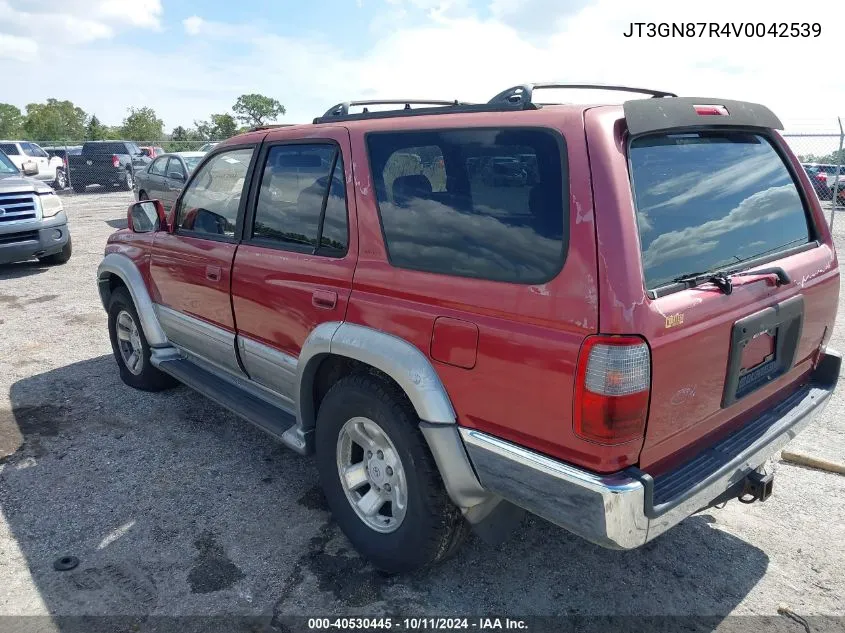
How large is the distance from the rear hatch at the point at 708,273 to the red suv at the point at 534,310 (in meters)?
0.01

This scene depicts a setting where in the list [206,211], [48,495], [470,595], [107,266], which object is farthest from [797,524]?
[107,266]

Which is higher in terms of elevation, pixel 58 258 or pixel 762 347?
pixel 762 347

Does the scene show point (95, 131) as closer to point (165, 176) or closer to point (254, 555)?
point (165, 176)

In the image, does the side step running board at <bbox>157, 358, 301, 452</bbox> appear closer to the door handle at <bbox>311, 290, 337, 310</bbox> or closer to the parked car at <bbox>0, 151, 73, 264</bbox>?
the door handle at <bbox>311, 290, 337, 310</bbox>

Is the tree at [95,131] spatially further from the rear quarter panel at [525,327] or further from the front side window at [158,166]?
the rear quarter panel at [525,327]

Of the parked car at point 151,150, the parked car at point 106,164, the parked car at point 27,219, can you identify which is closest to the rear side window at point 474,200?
the parked car at point 27,219

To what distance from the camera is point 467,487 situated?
2.44m

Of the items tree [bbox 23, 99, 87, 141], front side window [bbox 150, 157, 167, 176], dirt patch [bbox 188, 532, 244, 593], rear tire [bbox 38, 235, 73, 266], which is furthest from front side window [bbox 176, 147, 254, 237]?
tree [bbox 23, 99, 87, 141]

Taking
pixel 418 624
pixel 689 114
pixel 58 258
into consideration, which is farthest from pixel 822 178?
pixel 418 624

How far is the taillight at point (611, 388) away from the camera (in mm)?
1977

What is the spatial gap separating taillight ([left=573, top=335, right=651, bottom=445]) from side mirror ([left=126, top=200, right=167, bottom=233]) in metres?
3.36

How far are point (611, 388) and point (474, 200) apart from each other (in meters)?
0.86

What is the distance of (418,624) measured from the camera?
2578mm

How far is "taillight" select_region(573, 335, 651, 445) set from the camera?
77.8 inches
